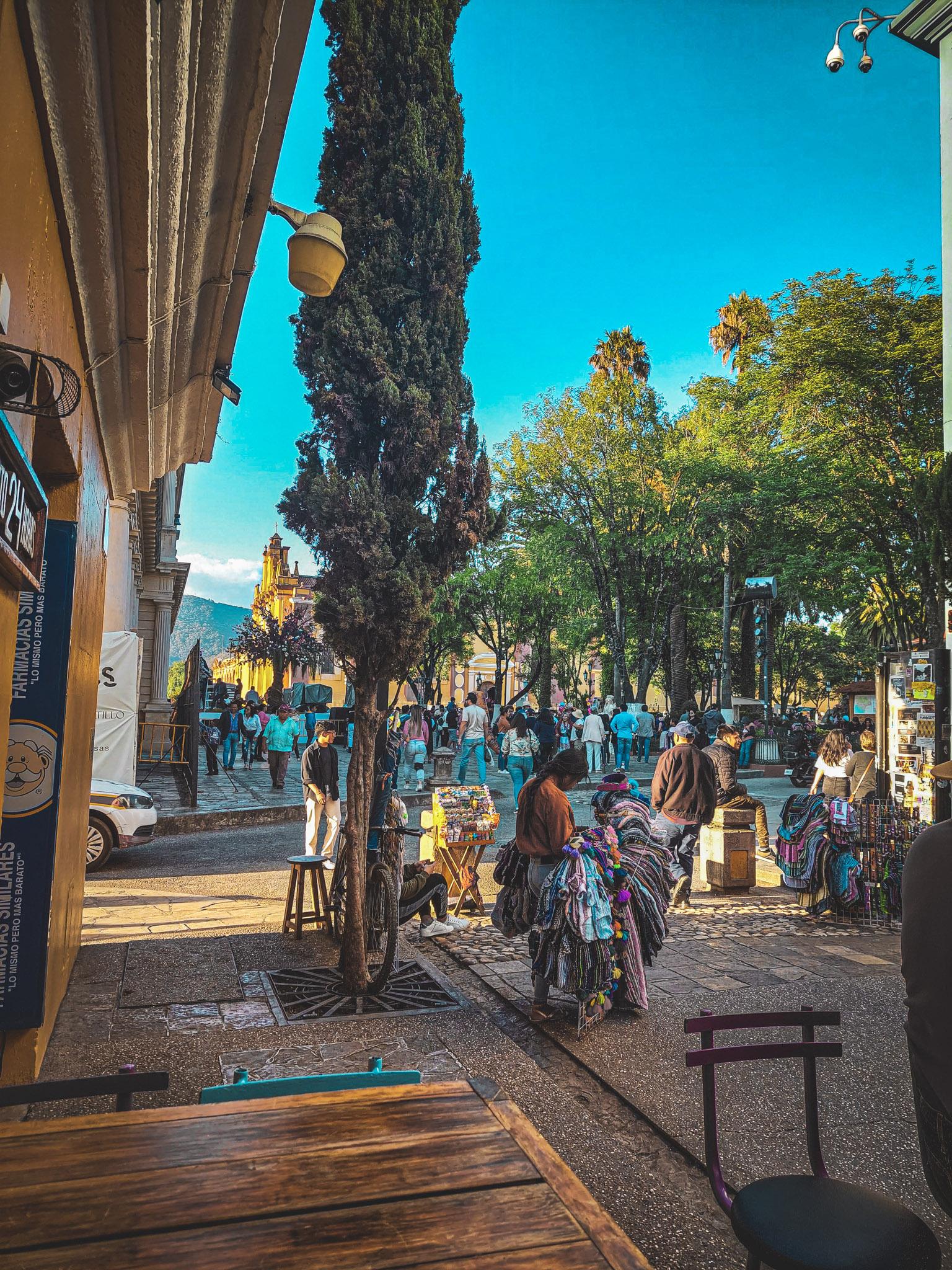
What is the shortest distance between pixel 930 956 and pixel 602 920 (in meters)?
3.31

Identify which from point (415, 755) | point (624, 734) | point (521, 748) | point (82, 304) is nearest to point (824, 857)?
point (521, 748)

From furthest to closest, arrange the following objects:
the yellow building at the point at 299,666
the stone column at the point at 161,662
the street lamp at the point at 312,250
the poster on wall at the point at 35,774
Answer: the yellow building at the point at 299,666, the stone column at the point at 161,662, the street lamp at the point at 312,250, the poster on wall at the point at 35,774

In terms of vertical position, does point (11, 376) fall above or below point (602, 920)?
above

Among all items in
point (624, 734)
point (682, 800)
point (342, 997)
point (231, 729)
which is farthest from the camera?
point (231, 729)

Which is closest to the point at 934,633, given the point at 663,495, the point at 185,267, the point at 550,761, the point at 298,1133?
the point at 663,495

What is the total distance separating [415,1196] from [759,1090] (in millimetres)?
3355

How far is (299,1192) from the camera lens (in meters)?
1.72

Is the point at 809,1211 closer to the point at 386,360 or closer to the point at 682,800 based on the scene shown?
the point at 386,360

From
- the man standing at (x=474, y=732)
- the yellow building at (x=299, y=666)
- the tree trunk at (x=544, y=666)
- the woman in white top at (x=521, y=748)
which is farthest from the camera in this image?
the yellow building at (x=299, y=666)

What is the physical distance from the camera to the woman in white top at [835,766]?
10.1 metres

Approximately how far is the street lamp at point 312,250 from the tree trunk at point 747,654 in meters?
29.9

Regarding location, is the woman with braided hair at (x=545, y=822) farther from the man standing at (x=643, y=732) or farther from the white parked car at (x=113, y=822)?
the man standing at (x=643, y=732)

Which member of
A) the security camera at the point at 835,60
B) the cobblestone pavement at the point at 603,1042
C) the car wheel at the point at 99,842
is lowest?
the cobblestone pavement at the point at 603,1042

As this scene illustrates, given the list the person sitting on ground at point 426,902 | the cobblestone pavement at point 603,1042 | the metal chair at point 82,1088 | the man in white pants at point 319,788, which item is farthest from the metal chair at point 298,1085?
the man in white pants at point 319,788
